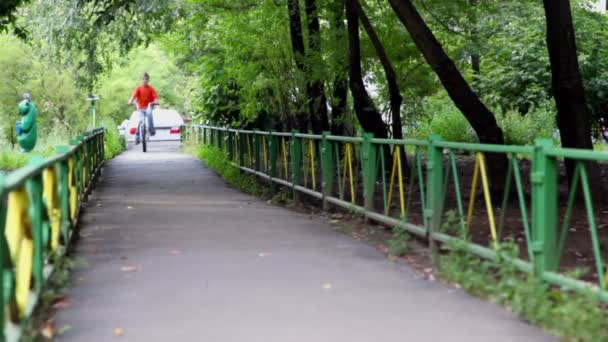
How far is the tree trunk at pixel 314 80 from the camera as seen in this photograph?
18625 mm

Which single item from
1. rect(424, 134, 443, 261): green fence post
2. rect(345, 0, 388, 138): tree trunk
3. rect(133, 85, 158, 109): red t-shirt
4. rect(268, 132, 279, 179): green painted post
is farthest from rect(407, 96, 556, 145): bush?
rect(424, 134, 443, 261): green fence post

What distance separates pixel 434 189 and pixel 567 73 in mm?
5111

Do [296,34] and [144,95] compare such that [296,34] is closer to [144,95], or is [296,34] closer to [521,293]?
[144,95]

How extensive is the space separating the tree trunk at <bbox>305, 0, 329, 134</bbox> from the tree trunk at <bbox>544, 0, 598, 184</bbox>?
229 inches

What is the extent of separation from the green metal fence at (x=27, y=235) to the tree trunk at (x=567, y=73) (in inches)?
291

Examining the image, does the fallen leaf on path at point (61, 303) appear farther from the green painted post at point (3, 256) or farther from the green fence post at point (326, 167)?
the green fence post at point (326, 167)

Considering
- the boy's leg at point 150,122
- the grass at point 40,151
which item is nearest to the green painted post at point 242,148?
the grass at point 40,151

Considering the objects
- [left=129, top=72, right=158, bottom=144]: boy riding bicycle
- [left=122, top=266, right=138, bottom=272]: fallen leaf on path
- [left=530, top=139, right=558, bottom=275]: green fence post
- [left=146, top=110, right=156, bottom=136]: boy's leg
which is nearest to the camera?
[left=530, top=139, right=558, bottom=275]: green fence post

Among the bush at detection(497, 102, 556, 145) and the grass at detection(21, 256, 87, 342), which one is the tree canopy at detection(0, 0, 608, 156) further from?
the grass at detection(21, 256, 87, 342)

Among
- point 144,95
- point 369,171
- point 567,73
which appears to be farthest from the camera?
point 144,95

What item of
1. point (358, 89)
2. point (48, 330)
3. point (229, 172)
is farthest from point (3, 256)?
point (229, 172)

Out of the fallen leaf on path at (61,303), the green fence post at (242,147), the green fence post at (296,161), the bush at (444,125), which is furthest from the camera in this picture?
the bush at (444,125)

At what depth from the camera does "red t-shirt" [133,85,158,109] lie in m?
27.2

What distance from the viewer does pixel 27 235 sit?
240 inches
